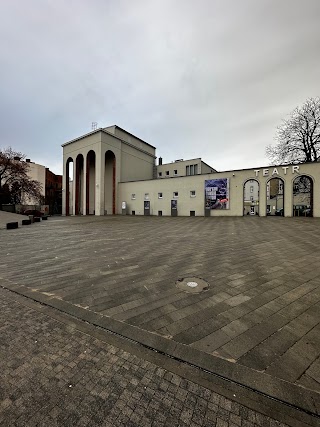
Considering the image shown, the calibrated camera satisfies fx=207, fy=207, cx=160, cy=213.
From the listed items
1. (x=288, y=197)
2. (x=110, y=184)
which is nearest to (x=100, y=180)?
(x=110, y=184)

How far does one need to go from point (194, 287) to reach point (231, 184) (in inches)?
907

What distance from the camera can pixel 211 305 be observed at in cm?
335

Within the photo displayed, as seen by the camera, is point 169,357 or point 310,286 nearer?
point 169,357

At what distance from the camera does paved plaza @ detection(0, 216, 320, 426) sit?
211 centimetres

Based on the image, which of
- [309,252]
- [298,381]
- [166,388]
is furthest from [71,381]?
[309,252]

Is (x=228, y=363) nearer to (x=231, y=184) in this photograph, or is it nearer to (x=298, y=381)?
(x=298, y=381)

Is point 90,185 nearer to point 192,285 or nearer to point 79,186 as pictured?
point 79,186

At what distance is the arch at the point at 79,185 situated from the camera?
1516 inches

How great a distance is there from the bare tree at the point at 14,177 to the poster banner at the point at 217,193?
31.4 m

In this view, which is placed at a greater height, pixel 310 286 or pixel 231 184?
pixel 231 184

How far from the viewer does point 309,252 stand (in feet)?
22.7

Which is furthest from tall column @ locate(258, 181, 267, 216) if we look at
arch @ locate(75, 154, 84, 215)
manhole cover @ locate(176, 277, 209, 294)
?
arch @ locate(75, 154, 84, 215)

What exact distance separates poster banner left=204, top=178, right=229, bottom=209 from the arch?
78.5 ft

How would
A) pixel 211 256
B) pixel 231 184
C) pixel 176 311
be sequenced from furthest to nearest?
pixel 231 184 → pixel 211 256 → pixel 176 311
